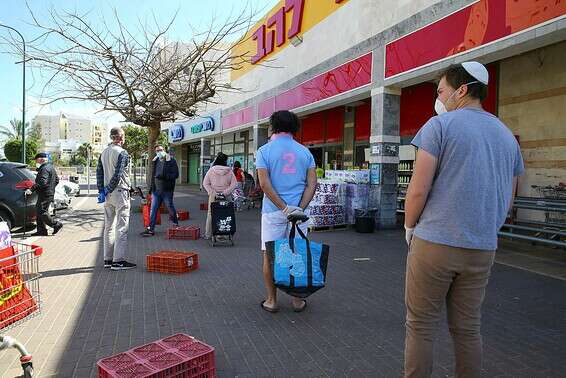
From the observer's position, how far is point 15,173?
9.59 metres

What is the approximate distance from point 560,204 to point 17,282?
8.21 meters

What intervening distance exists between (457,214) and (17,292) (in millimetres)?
2777

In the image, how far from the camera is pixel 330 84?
42.7 feet

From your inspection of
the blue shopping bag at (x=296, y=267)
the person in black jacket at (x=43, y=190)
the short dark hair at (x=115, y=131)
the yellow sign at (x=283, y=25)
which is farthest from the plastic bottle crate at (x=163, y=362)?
the yellow sign at (x=283, y=25)

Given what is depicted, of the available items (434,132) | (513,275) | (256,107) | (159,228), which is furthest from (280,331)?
(256,107)

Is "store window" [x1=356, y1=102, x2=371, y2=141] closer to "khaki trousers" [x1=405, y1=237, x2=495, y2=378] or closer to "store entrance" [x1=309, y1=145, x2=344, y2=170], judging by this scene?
"store entrance" [x1=309, y1=145, x2=344, y2=170]

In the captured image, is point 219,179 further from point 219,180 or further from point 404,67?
point 404,67

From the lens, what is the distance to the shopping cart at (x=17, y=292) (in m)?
2.82

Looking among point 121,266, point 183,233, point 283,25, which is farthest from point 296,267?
point 283,25

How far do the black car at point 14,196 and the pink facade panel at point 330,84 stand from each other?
8.02 m

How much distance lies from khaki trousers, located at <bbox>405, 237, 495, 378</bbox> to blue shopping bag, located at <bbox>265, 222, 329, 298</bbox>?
1.59m

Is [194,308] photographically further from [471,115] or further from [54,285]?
[471,115]

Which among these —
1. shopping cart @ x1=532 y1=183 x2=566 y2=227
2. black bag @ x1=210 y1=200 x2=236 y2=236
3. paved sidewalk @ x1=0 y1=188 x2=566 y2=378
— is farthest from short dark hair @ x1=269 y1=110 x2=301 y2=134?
shopping cart @ x1=532 y1=183 x2=566 y2=227

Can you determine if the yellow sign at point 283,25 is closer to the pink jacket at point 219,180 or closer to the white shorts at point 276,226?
the pink jacket at point 219,180
